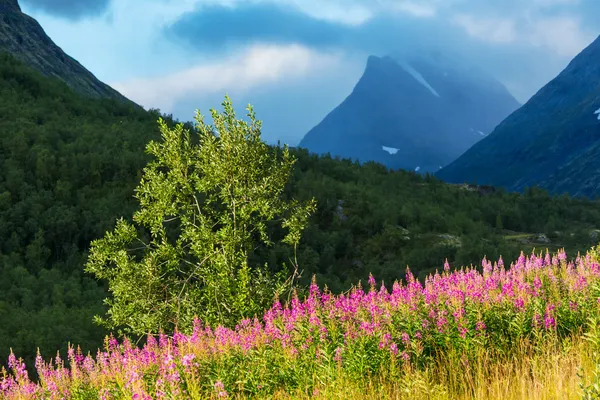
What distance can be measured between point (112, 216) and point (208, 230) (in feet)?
259

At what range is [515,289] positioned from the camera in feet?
38.4

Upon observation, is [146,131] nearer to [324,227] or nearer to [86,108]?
[86,108]

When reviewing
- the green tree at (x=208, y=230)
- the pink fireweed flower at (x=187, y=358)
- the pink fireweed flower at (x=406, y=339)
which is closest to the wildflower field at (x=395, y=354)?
the pink fireweed flower at (x=406, y=339)

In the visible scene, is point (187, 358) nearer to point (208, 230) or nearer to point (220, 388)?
point (220, 388)

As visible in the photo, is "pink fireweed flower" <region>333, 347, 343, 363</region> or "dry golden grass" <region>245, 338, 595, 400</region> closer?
"dry golden grass" <region>245, 338, 595, 400</region>

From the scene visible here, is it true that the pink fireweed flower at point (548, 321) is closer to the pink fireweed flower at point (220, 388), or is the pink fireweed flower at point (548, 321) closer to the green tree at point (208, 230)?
the pink fireweed flower at point (220, 388)

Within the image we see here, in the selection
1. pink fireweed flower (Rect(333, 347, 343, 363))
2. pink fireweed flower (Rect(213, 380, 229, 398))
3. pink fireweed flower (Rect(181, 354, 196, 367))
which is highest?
pink fireweed flower (Rect(333, 347, 343, 363))

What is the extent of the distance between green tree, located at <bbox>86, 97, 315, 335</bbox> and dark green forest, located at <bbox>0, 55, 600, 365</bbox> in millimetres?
31991

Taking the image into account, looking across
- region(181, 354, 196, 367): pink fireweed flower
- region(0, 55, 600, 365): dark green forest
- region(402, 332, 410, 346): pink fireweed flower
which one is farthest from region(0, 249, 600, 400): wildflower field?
region(0, 55, 600, 365): dark green forest

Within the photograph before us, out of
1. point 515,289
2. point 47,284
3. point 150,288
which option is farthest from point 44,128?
point 515,289

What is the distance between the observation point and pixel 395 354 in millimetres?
8773

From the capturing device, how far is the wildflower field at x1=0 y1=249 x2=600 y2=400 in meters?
8.09

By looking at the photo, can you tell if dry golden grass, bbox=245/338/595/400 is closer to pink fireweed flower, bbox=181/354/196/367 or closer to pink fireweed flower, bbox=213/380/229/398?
pink fireweed flower, bbox=213/380/229/398

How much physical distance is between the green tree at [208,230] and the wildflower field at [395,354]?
31.5ft
